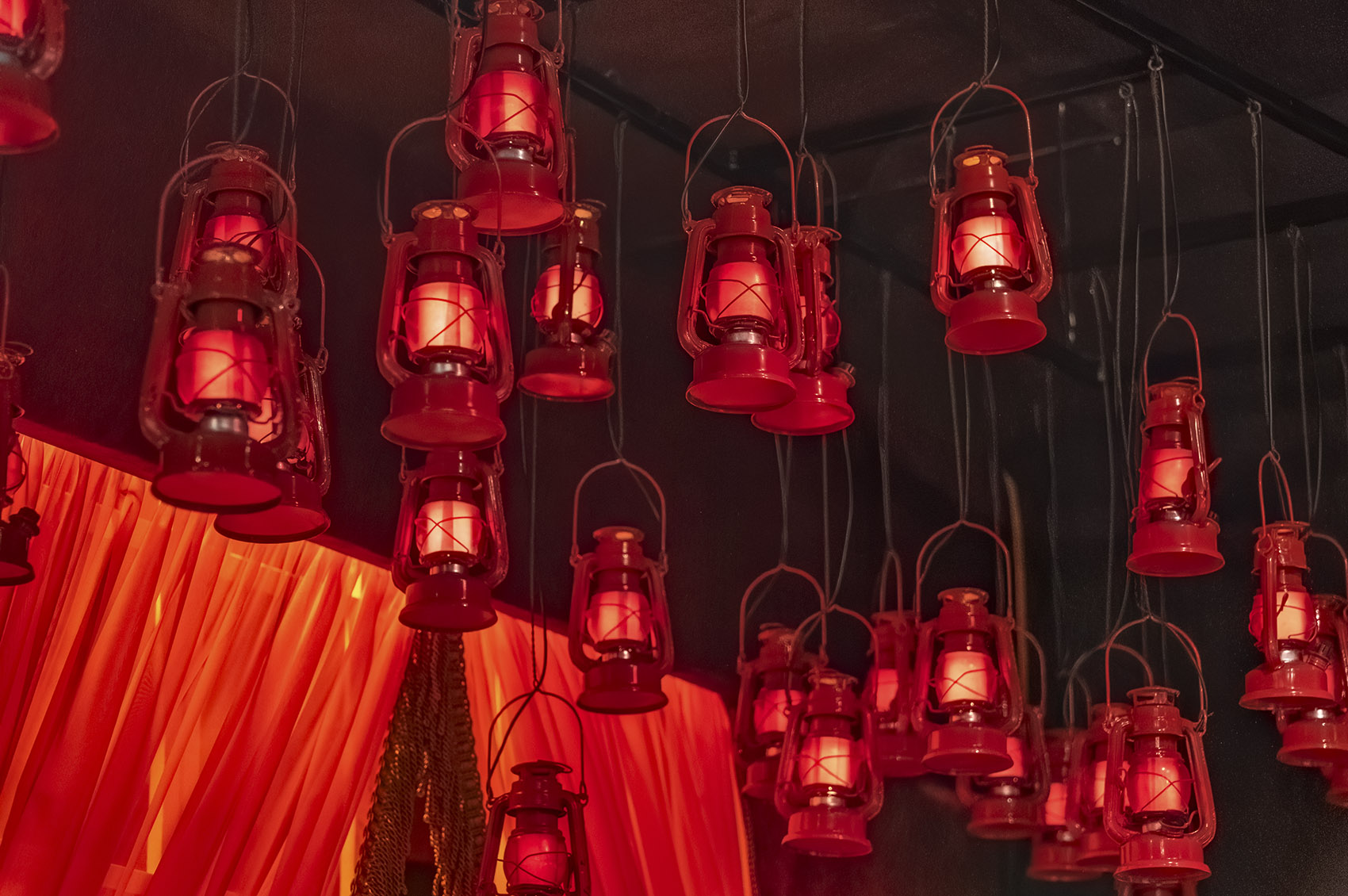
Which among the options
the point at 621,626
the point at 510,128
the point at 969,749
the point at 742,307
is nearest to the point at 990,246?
the point at 742,307

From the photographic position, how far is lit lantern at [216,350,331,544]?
2.61m

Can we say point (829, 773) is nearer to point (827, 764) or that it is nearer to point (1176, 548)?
point (827, 764)

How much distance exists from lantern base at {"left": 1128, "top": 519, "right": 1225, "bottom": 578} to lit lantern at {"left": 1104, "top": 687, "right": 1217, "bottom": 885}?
0.92 feet

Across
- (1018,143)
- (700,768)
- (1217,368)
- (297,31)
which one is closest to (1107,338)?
(1217,368)

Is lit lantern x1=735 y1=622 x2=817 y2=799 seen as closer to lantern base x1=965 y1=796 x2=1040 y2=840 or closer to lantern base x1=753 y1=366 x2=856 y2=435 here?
lantern base x1=965 y1=796 x2=1040 y2=840

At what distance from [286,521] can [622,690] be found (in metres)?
1.19

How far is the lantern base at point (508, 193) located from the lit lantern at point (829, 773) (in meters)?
1.76

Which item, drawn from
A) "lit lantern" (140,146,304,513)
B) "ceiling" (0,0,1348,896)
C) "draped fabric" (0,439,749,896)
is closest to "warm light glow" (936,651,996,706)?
"draped fabric" (0,439,749,896)

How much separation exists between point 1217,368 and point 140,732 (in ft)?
12.3

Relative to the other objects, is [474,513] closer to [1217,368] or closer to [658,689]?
[658,689]

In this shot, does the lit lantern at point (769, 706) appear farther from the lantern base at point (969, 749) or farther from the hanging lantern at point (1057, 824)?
the hanging lantern at point (1057, 824)

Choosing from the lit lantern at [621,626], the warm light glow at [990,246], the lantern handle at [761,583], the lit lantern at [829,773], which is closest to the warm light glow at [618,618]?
the lit lantern at [621,626]

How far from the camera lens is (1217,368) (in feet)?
19.5

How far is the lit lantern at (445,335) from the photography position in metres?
2.73
